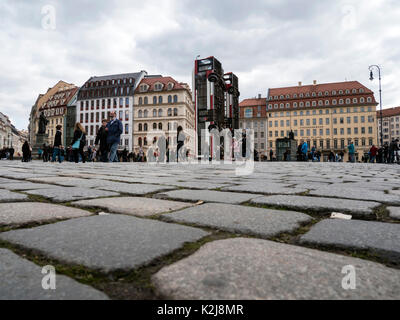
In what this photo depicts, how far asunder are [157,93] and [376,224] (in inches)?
2286

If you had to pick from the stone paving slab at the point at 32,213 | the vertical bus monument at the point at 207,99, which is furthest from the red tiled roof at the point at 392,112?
the stone paving slab at the point at 32,213

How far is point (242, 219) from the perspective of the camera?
1493 mm

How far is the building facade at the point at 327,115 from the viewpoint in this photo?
69.2 meters

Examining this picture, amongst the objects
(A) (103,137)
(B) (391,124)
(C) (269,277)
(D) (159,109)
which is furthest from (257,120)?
(C) (269,277)

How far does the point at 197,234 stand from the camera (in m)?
1.20

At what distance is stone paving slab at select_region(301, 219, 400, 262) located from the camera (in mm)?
1024

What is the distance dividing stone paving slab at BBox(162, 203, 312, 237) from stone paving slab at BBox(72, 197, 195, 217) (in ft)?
0.44

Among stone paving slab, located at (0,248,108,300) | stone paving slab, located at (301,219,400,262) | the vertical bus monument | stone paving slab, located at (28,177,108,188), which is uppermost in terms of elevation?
the vertical bus monument

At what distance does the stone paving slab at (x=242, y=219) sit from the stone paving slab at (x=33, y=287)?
74 cm

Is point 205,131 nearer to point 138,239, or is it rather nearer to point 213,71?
point 213,71

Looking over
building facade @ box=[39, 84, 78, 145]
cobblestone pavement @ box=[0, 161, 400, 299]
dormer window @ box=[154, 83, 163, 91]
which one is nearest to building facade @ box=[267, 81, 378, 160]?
dormer window @ box=[154, 83, 163, 91]

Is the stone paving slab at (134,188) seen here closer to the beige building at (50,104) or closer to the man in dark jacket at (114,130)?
the man in dark jacket at (114,130)

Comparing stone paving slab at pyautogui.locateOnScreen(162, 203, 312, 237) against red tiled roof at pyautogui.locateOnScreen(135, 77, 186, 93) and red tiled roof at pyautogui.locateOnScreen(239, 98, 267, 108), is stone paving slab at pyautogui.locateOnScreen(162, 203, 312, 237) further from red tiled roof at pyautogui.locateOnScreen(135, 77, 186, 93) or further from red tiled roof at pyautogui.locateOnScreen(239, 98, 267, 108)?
red tiled roof at pyautogui.locateOnScreen(239, 98, 267, 108)
